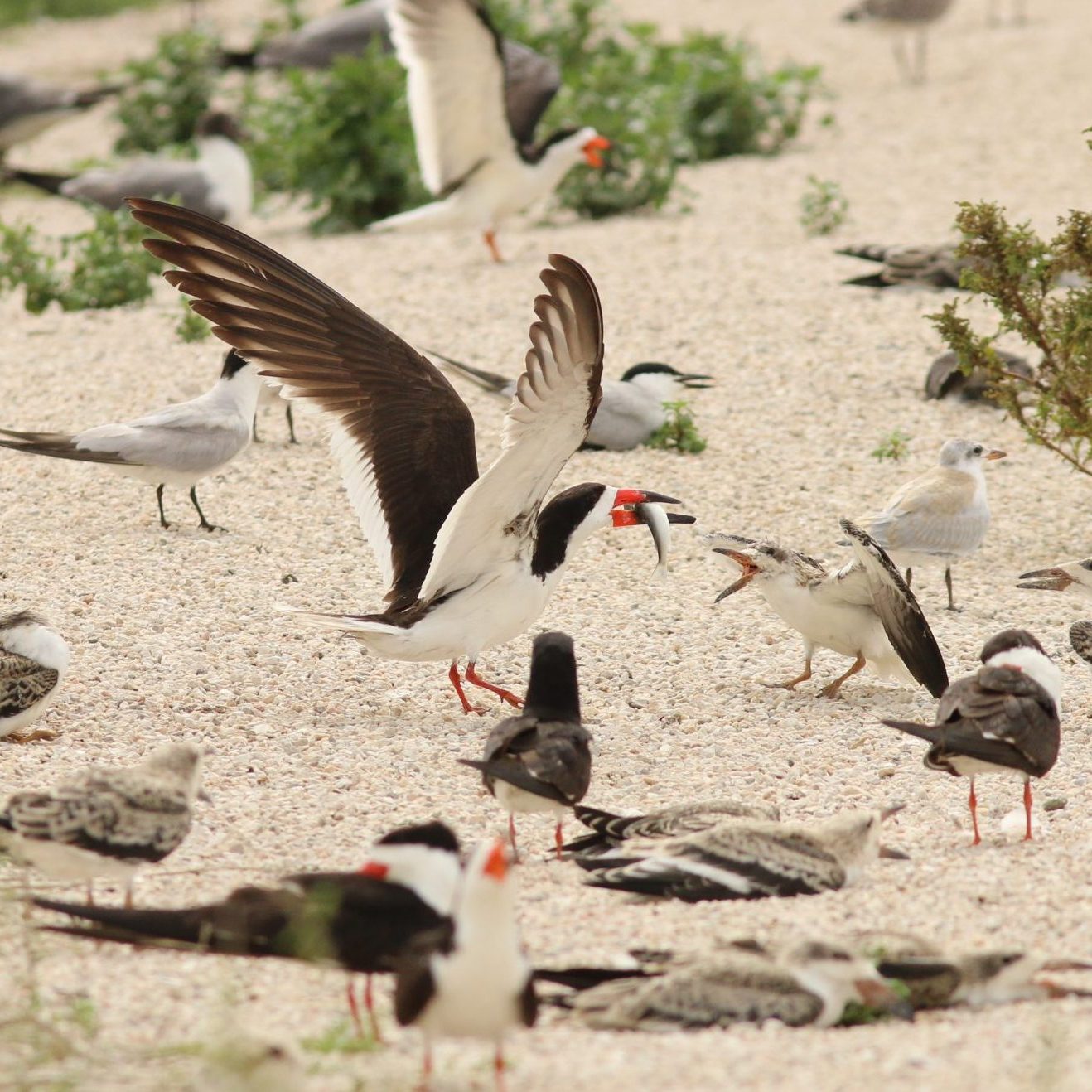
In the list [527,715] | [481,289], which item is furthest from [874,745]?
[481,289]

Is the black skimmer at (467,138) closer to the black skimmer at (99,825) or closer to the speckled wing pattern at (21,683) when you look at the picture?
the speckled wing pattern at (21,683)

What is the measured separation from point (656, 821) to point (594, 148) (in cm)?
835

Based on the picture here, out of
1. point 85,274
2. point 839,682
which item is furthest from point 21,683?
point 85,274

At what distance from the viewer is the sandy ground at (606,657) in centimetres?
381

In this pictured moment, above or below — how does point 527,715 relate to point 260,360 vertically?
below

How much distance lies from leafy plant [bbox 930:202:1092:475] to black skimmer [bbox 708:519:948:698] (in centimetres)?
146

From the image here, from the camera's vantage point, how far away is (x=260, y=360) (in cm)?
619

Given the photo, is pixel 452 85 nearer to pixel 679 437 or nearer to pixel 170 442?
pixel 679 437

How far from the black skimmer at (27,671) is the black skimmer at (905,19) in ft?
43.2

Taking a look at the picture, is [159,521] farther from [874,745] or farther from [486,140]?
[486,140]

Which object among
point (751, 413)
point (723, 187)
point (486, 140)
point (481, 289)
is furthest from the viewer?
point (723, 187)

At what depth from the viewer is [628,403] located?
864 cm

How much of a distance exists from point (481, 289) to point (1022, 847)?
6.74m

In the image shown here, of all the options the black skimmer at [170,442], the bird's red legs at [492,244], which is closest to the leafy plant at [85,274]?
the bird's red legs at [492,244]
